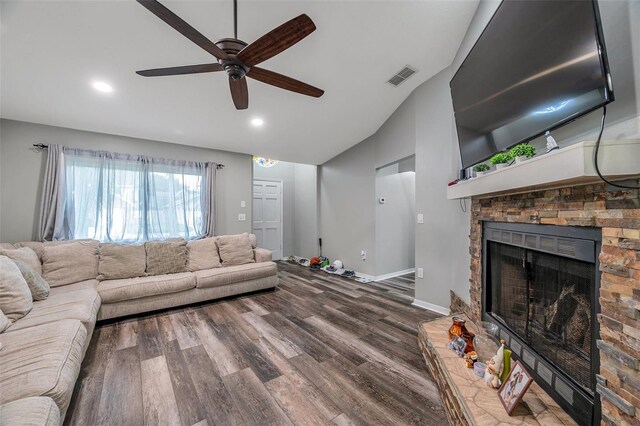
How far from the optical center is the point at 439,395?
60.7 inches

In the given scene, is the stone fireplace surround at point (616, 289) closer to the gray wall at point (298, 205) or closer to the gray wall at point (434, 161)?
the gray wall at point (434, 161)

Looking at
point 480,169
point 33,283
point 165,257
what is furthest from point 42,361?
point 480,169

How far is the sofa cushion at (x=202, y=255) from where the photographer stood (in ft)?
11.2

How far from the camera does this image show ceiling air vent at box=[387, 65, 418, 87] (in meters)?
2.67

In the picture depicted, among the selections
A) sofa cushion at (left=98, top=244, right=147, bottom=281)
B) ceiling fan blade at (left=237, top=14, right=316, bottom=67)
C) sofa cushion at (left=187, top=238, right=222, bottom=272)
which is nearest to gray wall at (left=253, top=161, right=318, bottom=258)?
sofa cushion at (left=187, top=238, right=222, bottom=272)

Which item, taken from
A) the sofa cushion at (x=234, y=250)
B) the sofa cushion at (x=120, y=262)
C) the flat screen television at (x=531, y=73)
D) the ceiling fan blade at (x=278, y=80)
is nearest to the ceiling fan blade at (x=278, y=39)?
the ceiling fan blade at (x=278, y=80)

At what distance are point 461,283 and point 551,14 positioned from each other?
213 cm

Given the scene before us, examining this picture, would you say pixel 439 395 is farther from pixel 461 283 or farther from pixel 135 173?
pixel 135 173

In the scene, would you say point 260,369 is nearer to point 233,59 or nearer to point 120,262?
point 233,59

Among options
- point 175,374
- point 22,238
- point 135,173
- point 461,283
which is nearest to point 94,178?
point 135,173

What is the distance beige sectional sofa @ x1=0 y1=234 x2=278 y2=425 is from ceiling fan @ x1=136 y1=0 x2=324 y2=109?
6.04 ft

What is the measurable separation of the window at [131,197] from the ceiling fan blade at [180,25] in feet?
9.84

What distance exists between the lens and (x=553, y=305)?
1.36 metres

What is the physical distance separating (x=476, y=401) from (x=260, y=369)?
143 centimetres
